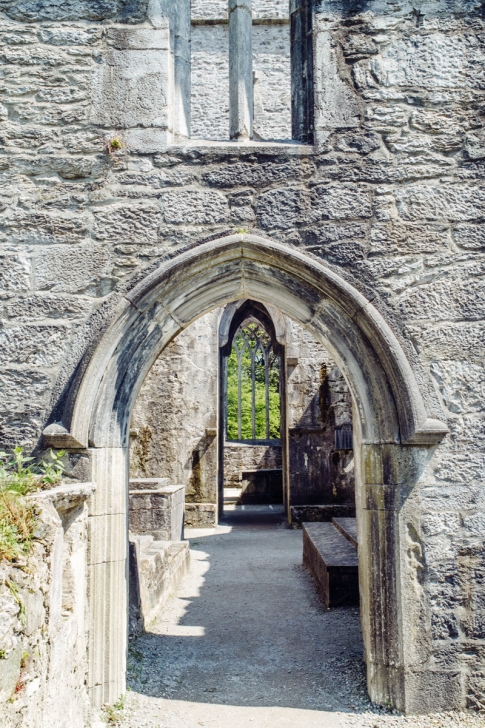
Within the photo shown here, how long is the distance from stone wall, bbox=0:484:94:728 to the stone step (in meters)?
3.41

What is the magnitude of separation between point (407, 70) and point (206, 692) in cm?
402

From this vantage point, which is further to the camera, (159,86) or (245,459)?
(245,459)

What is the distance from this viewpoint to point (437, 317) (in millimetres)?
3592

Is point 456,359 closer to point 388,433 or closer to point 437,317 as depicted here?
point 437,317

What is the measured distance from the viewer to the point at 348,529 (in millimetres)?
6734

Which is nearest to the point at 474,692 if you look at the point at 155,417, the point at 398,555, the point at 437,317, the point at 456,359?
the point at 398,555

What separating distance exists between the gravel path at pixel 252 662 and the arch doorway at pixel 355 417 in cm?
26

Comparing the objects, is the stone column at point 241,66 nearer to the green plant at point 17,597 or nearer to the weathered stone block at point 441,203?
the weathered stone block at point 441,203

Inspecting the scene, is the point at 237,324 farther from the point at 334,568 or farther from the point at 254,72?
the point at 334,568

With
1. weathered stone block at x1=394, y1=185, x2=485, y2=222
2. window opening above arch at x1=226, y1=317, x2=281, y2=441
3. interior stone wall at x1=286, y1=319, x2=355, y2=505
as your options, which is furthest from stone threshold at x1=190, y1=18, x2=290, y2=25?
weathered stone block at x1=394, y1=185, x2=485, y2=222

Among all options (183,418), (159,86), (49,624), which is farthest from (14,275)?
(183,418)

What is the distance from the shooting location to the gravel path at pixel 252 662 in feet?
11.1

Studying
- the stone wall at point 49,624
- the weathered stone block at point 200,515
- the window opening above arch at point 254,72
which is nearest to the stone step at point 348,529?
the weathered stone block at point 200,515

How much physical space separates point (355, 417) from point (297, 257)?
3.49ft
